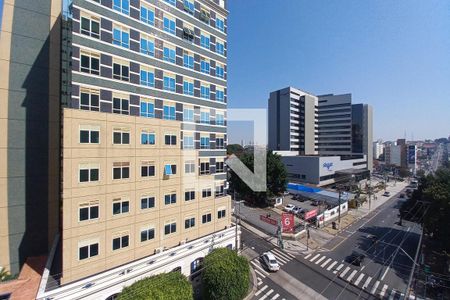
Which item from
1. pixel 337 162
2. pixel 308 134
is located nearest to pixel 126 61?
pixel 337 162

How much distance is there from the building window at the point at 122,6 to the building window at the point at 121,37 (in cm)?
137

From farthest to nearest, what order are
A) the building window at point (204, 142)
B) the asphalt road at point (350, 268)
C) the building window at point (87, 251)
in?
the building window at point (204, 142), the asphalt road at point (350, 268), the building window at point (87, 251)

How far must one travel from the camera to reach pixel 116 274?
15.2 metres

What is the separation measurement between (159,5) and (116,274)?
71.3 feet

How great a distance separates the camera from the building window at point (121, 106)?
1666cm

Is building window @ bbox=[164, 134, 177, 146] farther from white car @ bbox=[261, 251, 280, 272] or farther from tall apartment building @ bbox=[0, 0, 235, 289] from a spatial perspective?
white car @ bbox=[261, 251, 280, 272]

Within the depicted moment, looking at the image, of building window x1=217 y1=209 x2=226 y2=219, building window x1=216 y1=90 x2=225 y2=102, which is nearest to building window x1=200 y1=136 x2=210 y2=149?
building window x1=216 y1=90 x2=225 y2=102

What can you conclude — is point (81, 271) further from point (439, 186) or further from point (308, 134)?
point (308, 134)

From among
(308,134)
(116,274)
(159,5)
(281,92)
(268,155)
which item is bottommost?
(116,274)

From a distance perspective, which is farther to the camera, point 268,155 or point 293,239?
point 268,155

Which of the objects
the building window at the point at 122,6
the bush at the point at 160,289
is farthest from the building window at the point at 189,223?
the building window at the point at 122,6

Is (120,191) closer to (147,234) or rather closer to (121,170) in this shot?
(121,170)

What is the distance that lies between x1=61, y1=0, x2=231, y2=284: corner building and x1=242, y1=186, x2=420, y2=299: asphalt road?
914 cm

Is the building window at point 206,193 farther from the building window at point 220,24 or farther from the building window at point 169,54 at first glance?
the building window at point 220,24
